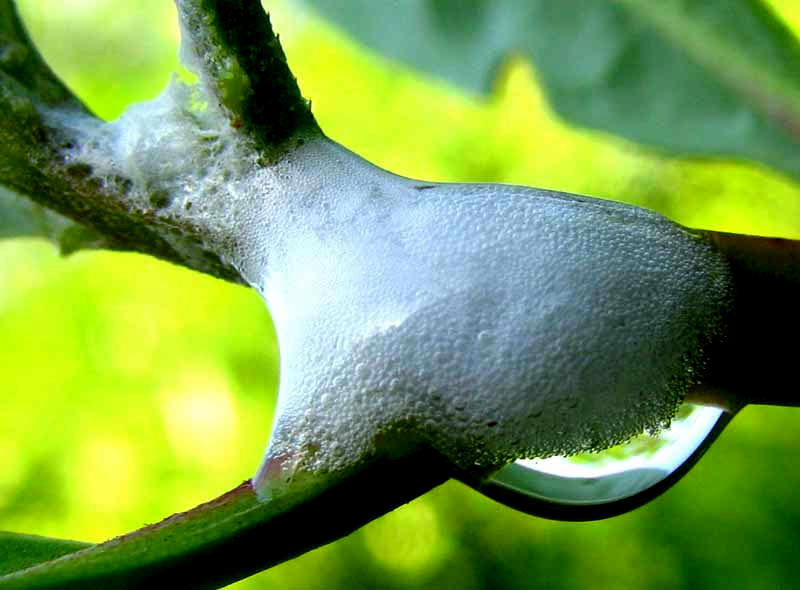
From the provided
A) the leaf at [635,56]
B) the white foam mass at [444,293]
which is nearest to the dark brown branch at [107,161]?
the white foam mass at [444,293]

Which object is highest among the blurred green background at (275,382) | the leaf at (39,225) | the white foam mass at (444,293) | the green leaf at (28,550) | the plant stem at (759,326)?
the plant stem at (759,326)

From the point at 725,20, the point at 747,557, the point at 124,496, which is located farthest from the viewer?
the point at 124,496

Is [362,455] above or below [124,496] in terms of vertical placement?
above

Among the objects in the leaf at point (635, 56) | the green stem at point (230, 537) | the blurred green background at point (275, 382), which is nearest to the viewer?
the green stem at point (230, 537)

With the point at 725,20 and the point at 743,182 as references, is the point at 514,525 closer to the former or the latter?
the point at 743,182

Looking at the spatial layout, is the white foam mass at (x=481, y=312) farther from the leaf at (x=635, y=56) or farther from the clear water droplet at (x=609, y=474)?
the leaf at (x=635, y=56)

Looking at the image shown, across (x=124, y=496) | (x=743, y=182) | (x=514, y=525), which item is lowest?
(x=124, y=496)

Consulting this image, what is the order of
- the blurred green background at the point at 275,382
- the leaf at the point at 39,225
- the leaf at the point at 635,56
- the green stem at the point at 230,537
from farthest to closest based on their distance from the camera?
the blurred green background at the point at 275,382
the leaf at the point at 635,56
the leaf at the point at 39,225
the green stem at the point at 230,537

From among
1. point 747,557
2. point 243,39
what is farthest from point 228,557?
point 747,557
